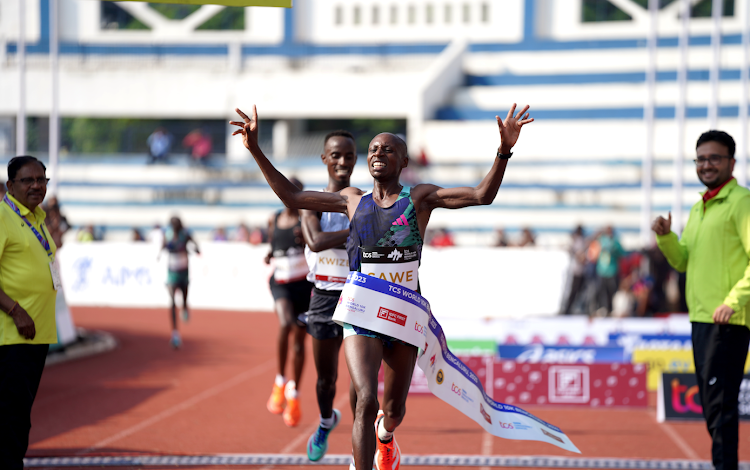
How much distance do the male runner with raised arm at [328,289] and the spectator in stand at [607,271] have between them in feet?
44.2

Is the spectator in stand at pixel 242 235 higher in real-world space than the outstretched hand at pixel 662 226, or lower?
lower

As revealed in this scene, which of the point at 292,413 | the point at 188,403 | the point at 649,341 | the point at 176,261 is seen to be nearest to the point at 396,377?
the point at 292,413

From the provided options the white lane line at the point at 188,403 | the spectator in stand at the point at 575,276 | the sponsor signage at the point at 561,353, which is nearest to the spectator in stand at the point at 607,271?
the spectator in stand at the point at 575,276

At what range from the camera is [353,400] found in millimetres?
5574

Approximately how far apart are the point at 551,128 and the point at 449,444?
28.0 meters

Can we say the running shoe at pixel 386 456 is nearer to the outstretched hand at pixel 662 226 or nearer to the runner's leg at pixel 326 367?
the runner's leg at pixel 326 367

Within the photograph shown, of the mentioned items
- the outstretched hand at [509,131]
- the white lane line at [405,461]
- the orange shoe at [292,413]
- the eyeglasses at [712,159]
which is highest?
the outstretched hand at [509,131]

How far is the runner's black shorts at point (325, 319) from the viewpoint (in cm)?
618

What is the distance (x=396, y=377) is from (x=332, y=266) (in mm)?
1519

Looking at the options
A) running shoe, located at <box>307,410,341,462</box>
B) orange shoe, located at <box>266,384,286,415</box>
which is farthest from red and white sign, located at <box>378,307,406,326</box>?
orange shoe, located at <box>266,384,286,415</box>

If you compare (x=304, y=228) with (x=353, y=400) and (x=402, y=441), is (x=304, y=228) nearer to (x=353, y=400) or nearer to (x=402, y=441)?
(x=353, y=400)

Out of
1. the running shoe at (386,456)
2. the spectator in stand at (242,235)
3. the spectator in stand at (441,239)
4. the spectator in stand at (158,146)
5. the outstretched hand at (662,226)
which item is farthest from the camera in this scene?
the spectator in stand at (158,146)

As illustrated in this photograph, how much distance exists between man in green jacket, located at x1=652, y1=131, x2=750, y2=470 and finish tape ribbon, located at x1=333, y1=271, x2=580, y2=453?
1027mm

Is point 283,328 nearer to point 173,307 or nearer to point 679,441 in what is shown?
point 679,441
